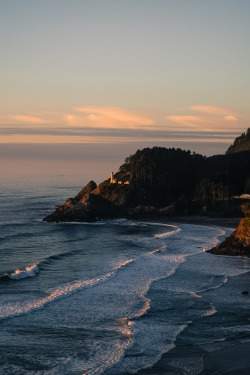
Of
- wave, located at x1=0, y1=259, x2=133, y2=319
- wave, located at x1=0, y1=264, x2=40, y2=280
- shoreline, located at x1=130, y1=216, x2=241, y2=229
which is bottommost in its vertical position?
wave, located at x1=0, y1=264, x2=40, y2=280

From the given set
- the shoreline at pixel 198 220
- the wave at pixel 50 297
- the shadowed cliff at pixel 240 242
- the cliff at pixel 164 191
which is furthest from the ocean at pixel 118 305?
the cliff at pixel 164 191

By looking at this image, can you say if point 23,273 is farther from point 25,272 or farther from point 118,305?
point 118,305

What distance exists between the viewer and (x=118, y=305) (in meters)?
35.4

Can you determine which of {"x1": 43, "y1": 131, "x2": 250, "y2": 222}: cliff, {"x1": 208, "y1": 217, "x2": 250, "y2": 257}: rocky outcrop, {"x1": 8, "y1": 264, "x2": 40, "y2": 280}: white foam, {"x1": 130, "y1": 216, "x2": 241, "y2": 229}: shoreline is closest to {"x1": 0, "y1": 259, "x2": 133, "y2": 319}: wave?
{"x1": 8, "y1": 264, "x2": 40, "y2": 280}: white foam

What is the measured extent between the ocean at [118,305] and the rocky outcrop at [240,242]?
1.69 metres

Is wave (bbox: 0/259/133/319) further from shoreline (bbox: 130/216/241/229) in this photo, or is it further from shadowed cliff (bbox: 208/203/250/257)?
shoreline (bbox: 130/216/241/229)

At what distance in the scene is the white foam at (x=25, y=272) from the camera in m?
45.3

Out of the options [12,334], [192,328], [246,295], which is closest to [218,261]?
[246,295]

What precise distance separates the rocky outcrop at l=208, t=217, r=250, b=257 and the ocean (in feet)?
5.53

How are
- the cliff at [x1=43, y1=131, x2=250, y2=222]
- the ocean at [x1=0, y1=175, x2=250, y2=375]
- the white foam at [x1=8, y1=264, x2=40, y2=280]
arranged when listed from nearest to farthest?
1. the ocean at [x1=0, y1=175, x2=250, y2=375]
2. the white foam at [x1=8, y1=264, x2=40, y2=280]
3. the cliff at [x1=43, y1=131, x2=250, y2=222]

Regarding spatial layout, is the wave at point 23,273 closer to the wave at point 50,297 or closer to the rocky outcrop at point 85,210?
the wave at point 50,297

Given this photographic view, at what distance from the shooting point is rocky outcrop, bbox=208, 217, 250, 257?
173ft

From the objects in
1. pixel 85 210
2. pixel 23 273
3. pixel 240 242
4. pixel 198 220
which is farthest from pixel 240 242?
pixel 85 210

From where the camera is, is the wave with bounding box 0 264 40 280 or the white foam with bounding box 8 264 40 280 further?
the white foam with bounding box 8 264 40 280
